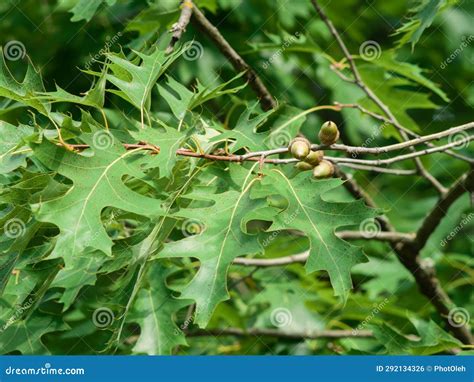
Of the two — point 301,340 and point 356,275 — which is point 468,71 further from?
point 301,340

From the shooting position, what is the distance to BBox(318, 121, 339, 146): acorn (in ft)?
8.04

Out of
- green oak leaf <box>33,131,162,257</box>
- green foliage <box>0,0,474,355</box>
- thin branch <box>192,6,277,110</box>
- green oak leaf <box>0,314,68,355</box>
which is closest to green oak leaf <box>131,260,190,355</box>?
green foliage <box>0,0,474,355</box>

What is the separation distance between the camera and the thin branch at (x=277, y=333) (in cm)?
352

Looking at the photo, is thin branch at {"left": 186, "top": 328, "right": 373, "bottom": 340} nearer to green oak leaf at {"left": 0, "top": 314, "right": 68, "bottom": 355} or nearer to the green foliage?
the green foliage

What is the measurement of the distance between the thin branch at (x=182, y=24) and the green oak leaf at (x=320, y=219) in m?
0.72

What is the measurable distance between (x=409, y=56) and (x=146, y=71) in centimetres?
264

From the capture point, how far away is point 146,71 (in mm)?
2518

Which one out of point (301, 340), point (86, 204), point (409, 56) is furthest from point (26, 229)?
point (409, 56)

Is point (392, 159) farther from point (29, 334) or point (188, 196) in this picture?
point (29, 334)

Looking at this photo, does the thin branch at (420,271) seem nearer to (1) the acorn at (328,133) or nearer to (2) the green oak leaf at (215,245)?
(1) the acorn at (328,133)

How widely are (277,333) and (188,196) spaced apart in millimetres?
1523

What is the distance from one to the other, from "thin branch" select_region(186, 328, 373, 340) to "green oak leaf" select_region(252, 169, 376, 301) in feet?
4.23

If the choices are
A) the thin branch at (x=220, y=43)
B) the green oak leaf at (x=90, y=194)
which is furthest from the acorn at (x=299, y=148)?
the thin branch at (x=220, y=43)

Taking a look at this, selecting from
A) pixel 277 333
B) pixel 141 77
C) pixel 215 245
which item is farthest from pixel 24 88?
pixel 277 333
